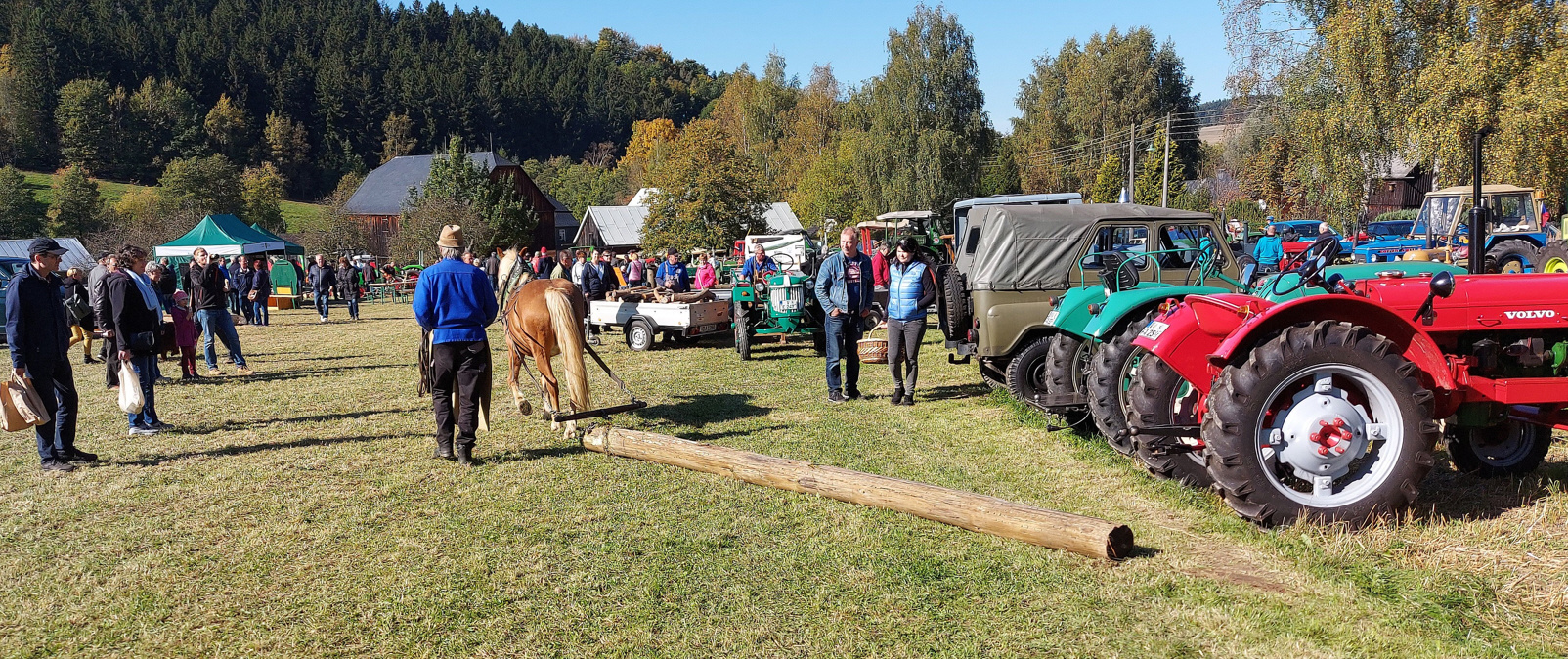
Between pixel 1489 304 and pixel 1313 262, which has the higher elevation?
pixel 1313 262

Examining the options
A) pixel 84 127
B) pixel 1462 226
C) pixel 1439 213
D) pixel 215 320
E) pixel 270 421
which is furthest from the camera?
pixel 84 127

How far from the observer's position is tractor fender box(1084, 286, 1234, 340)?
6195mm

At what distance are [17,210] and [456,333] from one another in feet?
184

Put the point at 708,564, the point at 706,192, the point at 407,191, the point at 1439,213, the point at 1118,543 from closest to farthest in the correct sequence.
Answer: the point at 1118,543 → the point at 708,564 → the point at 1439,213 → the point at 706,192 → the point at 407,191

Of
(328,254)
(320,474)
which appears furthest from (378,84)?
(320,474)

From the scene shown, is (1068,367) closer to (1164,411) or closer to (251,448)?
(1164,411)

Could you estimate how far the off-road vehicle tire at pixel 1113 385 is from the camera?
19.5 feet

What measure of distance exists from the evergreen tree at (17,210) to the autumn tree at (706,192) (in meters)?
A: 33.6

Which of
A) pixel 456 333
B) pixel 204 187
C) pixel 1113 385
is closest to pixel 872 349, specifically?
pixel 1113 385

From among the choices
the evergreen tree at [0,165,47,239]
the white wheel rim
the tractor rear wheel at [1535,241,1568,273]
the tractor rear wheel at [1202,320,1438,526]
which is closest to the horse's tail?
the tractor rear wheel at [1202,320,1438,526]

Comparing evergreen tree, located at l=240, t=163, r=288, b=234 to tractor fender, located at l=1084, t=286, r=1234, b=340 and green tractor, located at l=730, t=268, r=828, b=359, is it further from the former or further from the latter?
tractor fender, located at l=1084, t=286, r=1234, b=340

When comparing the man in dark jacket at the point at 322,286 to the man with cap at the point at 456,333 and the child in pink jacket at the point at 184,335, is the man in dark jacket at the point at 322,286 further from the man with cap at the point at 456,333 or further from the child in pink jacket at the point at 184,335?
the man with cap at the point at 456,333

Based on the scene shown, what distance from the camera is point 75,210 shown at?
4850 cm

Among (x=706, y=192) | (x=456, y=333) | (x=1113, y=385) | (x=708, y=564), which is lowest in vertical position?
(x=708, y=564)
